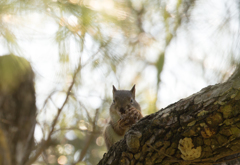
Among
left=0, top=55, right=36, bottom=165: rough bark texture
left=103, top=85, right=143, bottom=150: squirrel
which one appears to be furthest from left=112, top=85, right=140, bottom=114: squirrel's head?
left=0, top=55, right=36, bottom=165: rough bark texture

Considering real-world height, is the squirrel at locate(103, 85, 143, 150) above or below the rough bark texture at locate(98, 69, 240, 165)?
above

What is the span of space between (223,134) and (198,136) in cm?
9

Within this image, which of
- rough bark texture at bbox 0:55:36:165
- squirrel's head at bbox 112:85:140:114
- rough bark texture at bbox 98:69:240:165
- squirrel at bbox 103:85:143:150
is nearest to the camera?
rough bark texture at bbox 98:69:240:165

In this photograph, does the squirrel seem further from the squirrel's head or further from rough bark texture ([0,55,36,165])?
rough bark texture ([0,55,36,165])

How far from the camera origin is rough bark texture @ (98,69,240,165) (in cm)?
84

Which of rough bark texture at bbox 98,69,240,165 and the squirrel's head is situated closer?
rough bark texture at bbox 98,69,240,165

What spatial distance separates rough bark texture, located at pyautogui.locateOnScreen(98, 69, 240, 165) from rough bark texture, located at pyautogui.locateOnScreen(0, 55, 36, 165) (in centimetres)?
185

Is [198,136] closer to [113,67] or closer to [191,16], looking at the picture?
[191,16]

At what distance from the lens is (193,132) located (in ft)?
3.03

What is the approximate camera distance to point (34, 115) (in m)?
2.94

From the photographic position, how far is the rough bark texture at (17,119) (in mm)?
2682

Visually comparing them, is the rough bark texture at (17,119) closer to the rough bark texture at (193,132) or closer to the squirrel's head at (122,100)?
the squirrel's head at (122,100)

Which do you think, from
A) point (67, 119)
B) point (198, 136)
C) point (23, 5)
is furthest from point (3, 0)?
point (67, 119)

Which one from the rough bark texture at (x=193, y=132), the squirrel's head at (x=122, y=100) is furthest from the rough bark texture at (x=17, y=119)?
the rough bark texture at (x=193, y=132)
